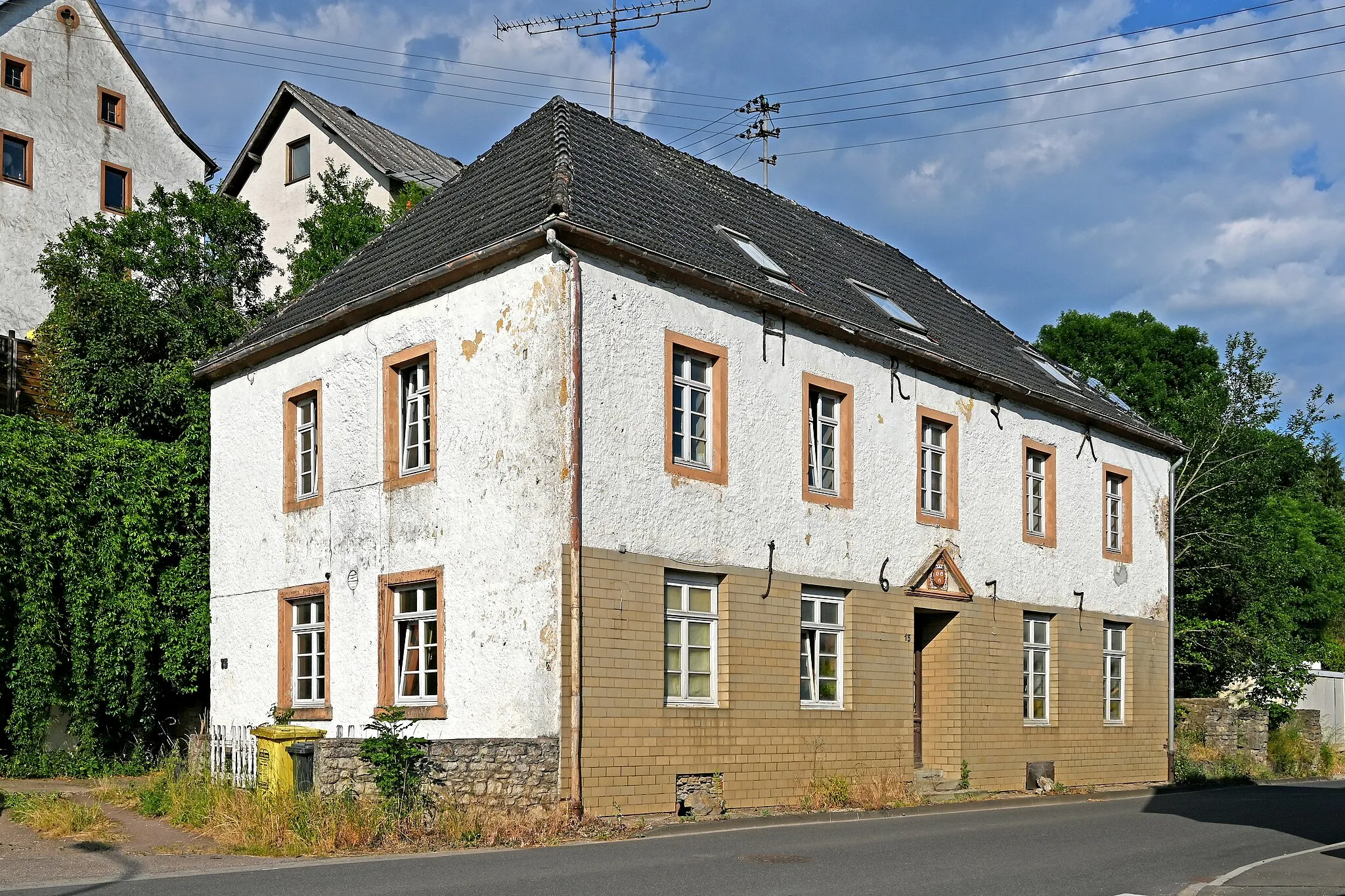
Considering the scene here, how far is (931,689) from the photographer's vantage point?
69.8 feet

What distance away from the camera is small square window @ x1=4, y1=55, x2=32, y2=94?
122 feet

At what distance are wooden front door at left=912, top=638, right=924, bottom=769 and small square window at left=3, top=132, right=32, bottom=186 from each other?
28095 millimetres

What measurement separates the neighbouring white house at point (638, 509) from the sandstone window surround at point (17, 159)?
19.7 meters

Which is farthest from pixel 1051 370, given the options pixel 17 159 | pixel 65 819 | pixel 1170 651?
pixel 17 159

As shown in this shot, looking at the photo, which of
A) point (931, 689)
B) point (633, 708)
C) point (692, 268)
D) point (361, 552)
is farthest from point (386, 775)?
point (931, 689)

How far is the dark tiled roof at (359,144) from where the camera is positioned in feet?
118

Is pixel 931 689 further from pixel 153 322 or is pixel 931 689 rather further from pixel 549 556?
pixel 153 322

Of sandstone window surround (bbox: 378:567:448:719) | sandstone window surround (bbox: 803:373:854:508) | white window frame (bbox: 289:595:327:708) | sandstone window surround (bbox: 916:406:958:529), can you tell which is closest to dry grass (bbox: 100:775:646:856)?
sandstone window surround (bbox: 378:567:448:719)

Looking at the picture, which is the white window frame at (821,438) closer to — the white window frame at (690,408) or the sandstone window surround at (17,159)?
the white window frame at (690,408)

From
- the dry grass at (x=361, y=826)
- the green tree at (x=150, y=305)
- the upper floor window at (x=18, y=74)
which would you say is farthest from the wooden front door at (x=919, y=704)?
the upper floor window at (x=18, y=74)

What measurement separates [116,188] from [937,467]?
92.9 ft

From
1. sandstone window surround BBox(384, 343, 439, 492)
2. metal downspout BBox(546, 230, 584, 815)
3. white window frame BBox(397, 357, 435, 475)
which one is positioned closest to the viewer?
metal downspout BBox(546, 230, 584, 815)

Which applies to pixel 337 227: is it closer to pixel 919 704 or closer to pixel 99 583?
pixel 99 583

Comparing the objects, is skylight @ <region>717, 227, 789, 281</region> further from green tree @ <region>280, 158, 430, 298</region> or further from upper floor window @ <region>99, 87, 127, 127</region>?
upper floor window @ <region>99, 87, 127, 127</region>
